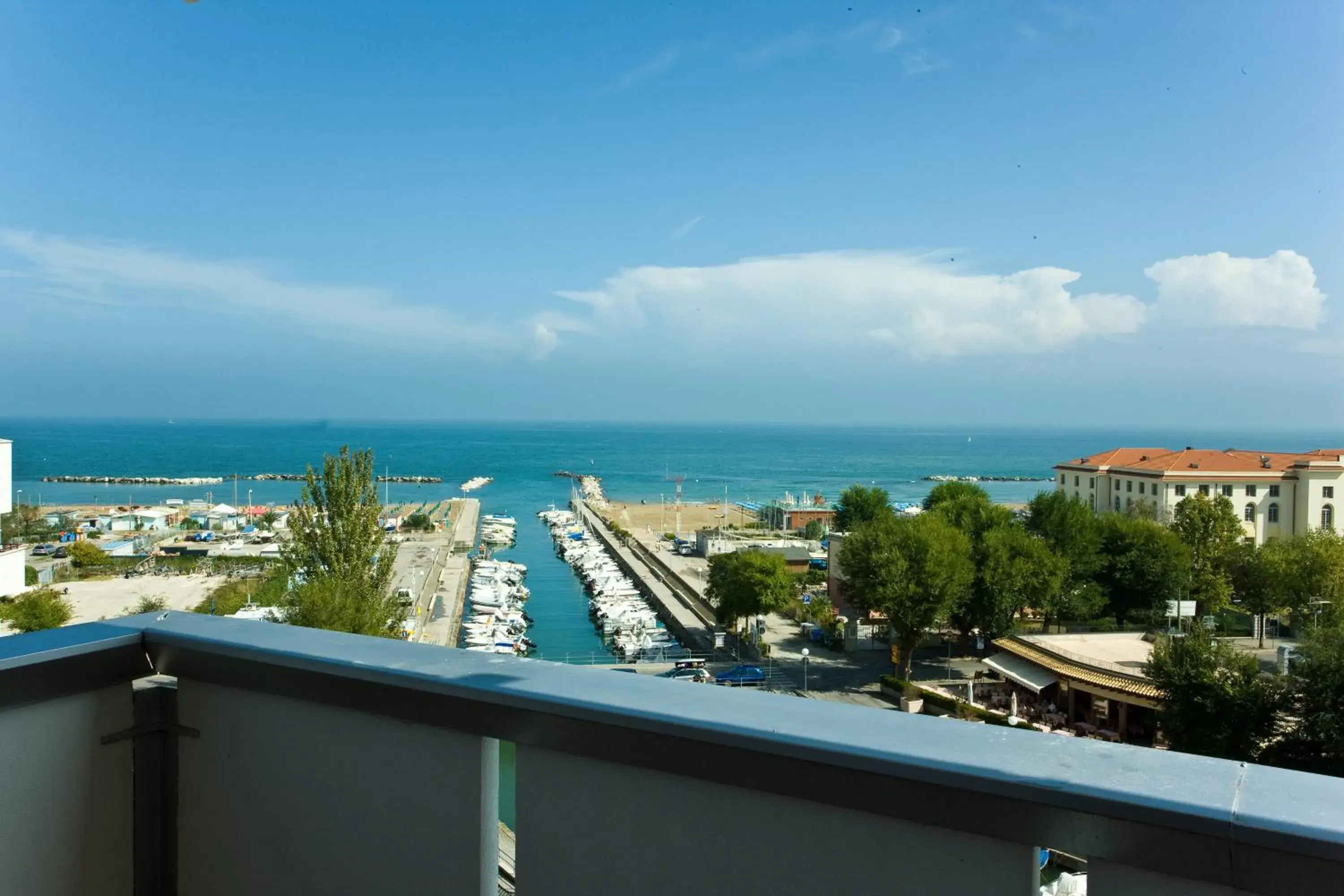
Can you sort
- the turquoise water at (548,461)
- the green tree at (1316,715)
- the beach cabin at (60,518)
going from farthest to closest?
the turquoise water at (548,461) → the beach cabin at (60,518) → the green tree at (1316,715)

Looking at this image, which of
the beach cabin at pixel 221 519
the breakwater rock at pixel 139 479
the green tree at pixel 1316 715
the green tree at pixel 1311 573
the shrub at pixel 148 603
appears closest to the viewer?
the green tree at pixel 1316 715

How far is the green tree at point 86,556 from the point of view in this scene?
22.0 metres

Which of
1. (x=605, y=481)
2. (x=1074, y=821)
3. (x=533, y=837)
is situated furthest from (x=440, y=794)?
(x=605, y=481)

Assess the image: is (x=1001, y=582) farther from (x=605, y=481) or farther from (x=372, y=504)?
(x=605, y=481)

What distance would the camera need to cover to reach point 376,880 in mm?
908

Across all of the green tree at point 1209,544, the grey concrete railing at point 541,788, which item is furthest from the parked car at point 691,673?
the grey concrete railing at point 541,788

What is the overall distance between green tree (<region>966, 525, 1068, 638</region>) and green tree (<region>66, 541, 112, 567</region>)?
20627 millimetres

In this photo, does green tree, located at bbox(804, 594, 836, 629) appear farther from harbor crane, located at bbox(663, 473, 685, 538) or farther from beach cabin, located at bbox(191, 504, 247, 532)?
beach cabin, located at bbox(191, 504, 247, 532)

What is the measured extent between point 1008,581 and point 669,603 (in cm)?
837

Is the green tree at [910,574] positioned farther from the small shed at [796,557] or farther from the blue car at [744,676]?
the small shed at [796,557]

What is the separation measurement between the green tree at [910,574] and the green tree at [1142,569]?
4.37m

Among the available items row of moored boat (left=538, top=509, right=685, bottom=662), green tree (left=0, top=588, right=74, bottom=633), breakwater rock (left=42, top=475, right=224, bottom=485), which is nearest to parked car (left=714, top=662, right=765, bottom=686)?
row of moored boat (left=538, top=509, right=685, bottom=662)

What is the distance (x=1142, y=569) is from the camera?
54.9 ft

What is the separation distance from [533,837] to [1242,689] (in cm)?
1009
